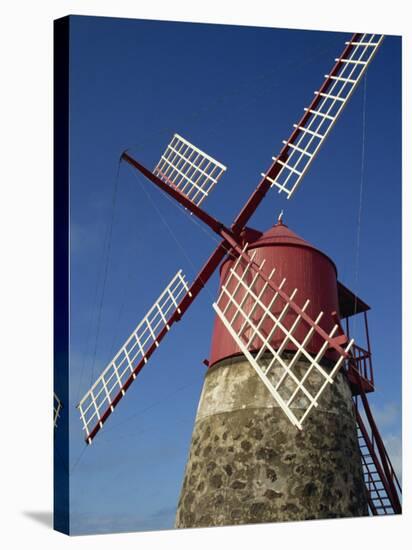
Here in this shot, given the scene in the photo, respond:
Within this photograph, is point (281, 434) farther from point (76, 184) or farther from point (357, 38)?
point (357, 38)

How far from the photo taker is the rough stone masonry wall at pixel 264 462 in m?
10.9

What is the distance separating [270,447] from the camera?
36.6 ft

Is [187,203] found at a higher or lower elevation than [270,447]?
higher

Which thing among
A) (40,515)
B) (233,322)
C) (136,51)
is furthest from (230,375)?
(136,51)

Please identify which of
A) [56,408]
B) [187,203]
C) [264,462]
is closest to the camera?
[56,408]

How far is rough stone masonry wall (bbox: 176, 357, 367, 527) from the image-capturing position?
1095 centimetres

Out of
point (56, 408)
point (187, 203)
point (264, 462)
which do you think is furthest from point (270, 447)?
point (187, 203)

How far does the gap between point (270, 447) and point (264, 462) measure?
0.60ft

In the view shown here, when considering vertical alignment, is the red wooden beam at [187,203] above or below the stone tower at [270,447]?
above

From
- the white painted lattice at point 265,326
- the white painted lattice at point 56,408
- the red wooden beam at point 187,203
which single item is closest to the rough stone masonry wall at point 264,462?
the white painted lattice at point 265,326

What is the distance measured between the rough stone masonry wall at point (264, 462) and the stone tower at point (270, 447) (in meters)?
0.01

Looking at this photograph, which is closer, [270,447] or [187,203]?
[270,447]

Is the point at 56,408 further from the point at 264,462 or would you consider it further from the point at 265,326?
the point at 265,326

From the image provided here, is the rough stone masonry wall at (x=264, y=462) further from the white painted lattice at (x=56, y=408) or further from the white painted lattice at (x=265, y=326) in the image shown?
the white painted lattice at (x=56, y=408)
